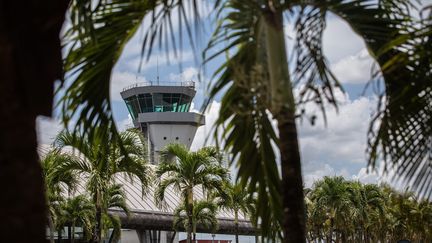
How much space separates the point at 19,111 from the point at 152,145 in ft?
293

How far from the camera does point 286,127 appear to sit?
16.5 ft

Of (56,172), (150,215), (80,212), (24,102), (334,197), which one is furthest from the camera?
(334,197)

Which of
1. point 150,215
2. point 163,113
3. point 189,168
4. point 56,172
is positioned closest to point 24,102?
point 56,172

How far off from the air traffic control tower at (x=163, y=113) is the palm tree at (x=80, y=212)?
55.8m

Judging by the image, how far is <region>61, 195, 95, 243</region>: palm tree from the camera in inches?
1307

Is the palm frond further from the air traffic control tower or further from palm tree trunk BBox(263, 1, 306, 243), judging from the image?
the air traffic control tower

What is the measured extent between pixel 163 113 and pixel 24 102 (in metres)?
88.4

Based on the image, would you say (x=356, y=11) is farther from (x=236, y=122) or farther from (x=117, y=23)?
(x=117, y=23)

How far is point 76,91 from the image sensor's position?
5.58 m

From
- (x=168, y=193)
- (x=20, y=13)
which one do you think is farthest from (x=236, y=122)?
(x=168, y=193)

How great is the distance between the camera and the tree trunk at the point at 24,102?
3.07 m

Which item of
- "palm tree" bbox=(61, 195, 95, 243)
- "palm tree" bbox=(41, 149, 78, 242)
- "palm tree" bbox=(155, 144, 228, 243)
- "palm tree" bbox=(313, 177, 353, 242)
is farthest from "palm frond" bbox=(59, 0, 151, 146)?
"palm tree" bbox=(313, 177, 353, 242)

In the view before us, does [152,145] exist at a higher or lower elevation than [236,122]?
higher

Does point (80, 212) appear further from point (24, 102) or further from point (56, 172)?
point (24, 102)
